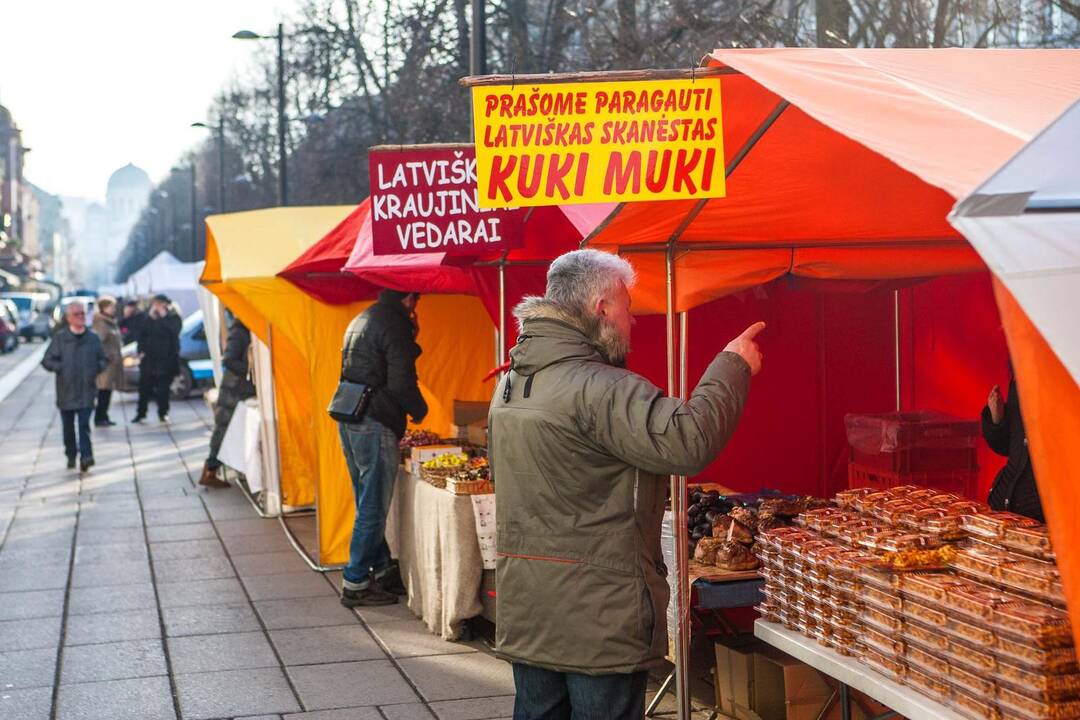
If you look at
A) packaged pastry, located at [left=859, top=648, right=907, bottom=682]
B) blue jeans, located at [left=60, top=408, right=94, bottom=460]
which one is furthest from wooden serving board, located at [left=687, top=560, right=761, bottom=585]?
blue jeans, located at [left=60, top=408, right=94, bottom=460]

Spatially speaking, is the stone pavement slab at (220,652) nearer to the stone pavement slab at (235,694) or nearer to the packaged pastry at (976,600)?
the stone pavement slab at (235,694)

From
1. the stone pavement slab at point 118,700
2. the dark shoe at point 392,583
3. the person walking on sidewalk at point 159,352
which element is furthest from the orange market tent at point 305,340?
the person walking on sidewalk at point 159,352

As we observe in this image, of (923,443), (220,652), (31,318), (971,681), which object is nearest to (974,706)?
(971,681)

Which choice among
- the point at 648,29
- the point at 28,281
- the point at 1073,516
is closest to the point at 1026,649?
the point at 1073,516

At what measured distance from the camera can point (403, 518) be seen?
8.81 metres

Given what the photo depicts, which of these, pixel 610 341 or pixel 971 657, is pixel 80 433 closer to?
pixel 610 341

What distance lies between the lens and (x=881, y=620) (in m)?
4.24

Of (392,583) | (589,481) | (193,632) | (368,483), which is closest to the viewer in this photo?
(589,481)

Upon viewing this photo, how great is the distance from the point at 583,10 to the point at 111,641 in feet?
50.4

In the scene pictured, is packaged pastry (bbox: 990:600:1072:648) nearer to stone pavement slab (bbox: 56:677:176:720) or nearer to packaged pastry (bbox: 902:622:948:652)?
packaged pastry (bbox: 902:622:948:652)

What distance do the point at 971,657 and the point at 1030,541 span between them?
44 cm

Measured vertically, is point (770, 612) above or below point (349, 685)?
above

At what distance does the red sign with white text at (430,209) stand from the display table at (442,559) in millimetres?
1400

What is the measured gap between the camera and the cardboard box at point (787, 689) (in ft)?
18.5
